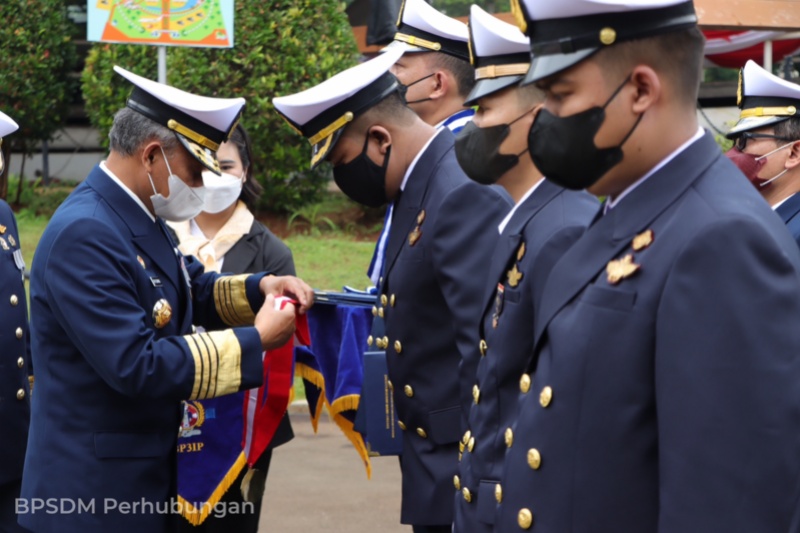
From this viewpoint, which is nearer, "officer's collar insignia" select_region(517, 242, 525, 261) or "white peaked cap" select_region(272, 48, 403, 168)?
"officer's collar insignia" select_region(517, 242, 525, 261)

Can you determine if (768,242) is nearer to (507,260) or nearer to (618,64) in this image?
(618,64)

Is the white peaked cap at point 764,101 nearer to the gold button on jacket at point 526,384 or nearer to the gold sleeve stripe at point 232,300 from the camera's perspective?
the gold sleeve stripe at point 232,300

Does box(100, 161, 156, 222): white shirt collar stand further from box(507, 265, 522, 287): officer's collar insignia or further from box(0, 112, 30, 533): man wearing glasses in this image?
box(507, 265, 522, 287): officer's collar insignia

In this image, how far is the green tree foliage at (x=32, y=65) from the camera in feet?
39.7

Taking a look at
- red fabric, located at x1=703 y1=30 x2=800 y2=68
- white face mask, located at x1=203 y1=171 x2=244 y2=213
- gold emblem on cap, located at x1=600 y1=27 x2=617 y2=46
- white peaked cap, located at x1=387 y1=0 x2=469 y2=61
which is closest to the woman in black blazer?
white face mask, located at x1=203 y1=171 x2=244 y2=213

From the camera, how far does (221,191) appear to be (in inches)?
212

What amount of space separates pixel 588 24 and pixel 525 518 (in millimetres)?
899

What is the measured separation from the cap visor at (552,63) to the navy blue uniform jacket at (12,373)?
2.97 m

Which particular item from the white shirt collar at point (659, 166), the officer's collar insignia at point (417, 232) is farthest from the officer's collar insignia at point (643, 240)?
the officer's collar insignia at point (417, 232)

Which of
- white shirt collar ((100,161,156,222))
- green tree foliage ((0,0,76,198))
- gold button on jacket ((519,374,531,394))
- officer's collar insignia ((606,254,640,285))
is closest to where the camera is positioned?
officer's collar insignia ((606,254,640,285))

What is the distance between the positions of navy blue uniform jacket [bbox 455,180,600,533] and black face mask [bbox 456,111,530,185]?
138 millimetres

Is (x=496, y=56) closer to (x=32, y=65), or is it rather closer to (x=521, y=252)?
(x=521, y=252)

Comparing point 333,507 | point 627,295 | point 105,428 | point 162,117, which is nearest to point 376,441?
point 105,428

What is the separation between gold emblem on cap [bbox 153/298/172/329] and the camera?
11.9 feet
